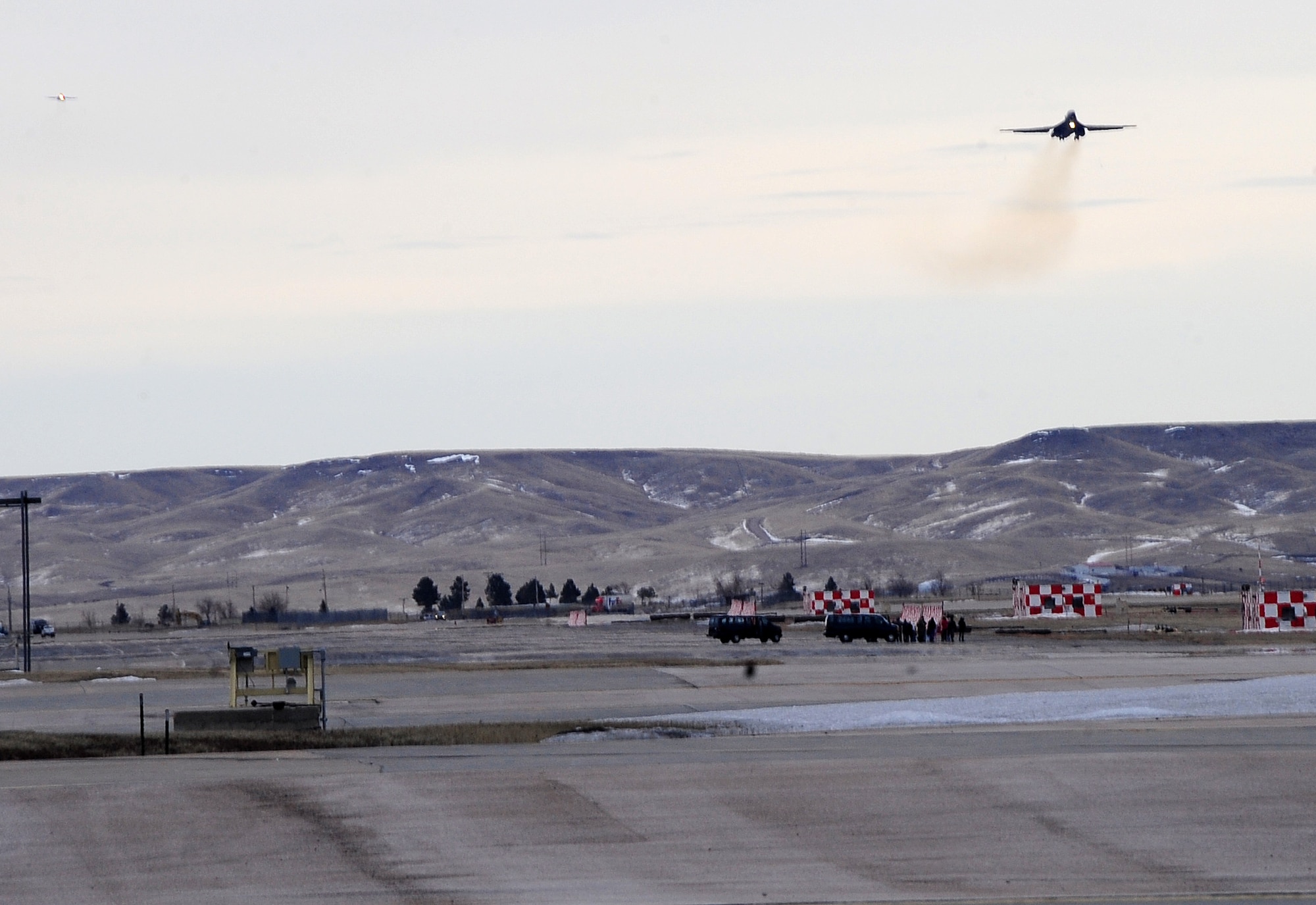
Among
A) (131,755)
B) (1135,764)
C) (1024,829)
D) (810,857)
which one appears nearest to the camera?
(810,857)

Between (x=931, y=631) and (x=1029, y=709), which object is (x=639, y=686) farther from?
(x=931, y=631)

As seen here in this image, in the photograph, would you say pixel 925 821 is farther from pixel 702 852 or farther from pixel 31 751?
pixel 31 751

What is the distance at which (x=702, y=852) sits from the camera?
19.2 m

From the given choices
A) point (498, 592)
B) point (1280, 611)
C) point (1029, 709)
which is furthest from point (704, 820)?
point (498, 592)

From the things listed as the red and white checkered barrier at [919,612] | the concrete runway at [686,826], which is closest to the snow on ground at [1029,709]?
the concrete runway at [686,826]

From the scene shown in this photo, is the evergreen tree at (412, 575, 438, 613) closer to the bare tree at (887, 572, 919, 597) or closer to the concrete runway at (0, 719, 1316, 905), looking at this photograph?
the bare tree at (887, 572, 919, 597)

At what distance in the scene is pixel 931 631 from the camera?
6600 cm

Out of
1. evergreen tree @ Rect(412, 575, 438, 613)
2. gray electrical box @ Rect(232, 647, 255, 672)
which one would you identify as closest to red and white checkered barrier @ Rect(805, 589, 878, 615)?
gray electrical box @ Rect(232, 647, 255, 672)

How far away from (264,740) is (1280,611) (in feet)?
A: 147

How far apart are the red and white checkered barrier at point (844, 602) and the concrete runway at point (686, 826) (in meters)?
50.3

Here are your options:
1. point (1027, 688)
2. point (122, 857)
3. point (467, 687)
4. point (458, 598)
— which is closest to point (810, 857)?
point (122, 857)

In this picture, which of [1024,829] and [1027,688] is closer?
[1024,829]

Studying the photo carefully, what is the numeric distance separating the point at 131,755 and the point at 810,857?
14.2 metres

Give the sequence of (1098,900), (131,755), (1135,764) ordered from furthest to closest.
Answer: (131,755), (1135,764), (1098,900)
